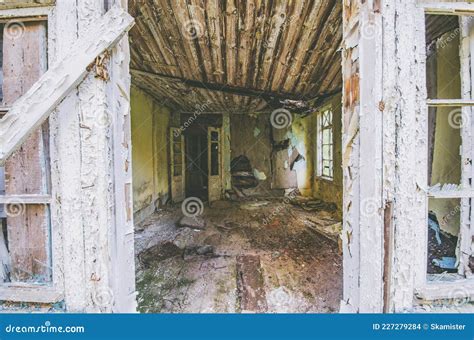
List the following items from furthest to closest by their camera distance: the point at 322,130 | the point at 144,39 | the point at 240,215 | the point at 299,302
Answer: the point at 322,130 < the point at 240,215 < the point at 144,39 < the point at 299,302

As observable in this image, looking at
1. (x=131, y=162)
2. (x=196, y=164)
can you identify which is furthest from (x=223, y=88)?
(x=196, y=164)

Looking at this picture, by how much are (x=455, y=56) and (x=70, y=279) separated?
2.61 metres

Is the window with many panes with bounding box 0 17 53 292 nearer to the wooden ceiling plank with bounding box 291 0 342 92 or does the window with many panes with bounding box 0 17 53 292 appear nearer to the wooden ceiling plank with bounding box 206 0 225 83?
the wooden ceiling plank with bounding box 206 0 225 83

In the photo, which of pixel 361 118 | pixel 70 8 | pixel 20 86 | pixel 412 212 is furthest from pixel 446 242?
pixel 20 86

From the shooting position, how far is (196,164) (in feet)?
24.5

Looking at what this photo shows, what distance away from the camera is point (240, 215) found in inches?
178

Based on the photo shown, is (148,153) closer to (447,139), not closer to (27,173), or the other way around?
(27,173)

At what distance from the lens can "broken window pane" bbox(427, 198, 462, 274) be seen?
1.17 metres

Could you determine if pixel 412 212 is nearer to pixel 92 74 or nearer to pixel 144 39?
pixel 92 74

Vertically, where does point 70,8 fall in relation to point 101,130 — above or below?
above

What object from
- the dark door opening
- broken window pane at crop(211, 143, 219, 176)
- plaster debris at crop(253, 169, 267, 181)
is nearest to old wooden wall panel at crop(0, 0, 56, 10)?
broken window pane at crop(211, 143, 219, 176)

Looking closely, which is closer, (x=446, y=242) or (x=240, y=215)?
(x=446, y=242)

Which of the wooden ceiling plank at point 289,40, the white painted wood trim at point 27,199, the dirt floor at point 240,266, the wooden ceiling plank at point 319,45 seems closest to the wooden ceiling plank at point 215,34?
the wooden ceiling plank at point 289,40

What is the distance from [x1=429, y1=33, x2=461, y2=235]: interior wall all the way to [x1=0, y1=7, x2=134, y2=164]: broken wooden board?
200 cm
